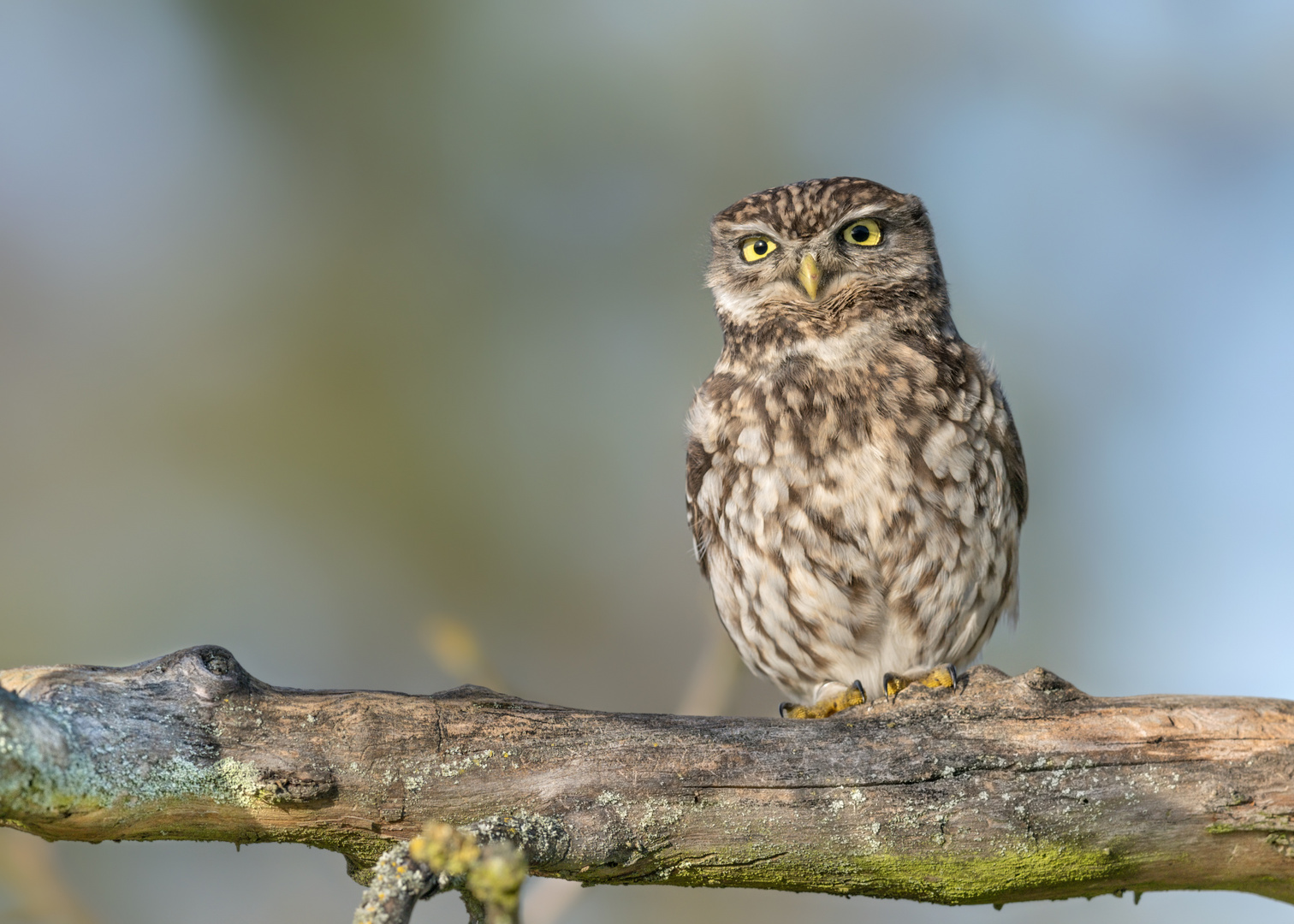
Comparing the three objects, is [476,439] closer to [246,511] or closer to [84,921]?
[246,511]

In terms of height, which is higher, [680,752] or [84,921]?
[680,752]

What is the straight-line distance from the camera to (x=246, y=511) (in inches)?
255

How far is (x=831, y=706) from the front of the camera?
3.14m

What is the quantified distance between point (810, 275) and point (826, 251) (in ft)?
0.43

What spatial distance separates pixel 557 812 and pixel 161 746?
0.75 meters

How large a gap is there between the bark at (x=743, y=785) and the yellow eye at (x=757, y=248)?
181 cm

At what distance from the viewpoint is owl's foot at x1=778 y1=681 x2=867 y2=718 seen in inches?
123

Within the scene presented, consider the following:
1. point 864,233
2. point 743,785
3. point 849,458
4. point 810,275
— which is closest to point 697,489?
point 849,458

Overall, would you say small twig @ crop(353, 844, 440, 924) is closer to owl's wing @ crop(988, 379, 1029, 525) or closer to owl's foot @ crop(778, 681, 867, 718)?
owl's foot @ crop(778, 681, 867, 718)

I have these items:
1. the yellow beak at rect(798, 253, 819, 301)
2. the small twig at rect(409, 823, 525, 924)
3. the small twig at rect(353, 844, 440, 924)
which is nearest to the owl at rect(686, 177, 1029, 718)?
the yellow beak at rect(798, 253, 819, 301)

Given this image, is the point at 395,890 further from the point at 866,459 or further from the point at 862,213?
the point at 862,213

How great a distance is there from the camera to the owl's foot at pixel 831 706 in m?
3.13

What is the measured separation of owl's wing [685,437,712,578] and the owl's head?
18.2 inches

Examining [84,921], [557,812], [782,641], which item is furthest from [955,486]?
[84,921]
